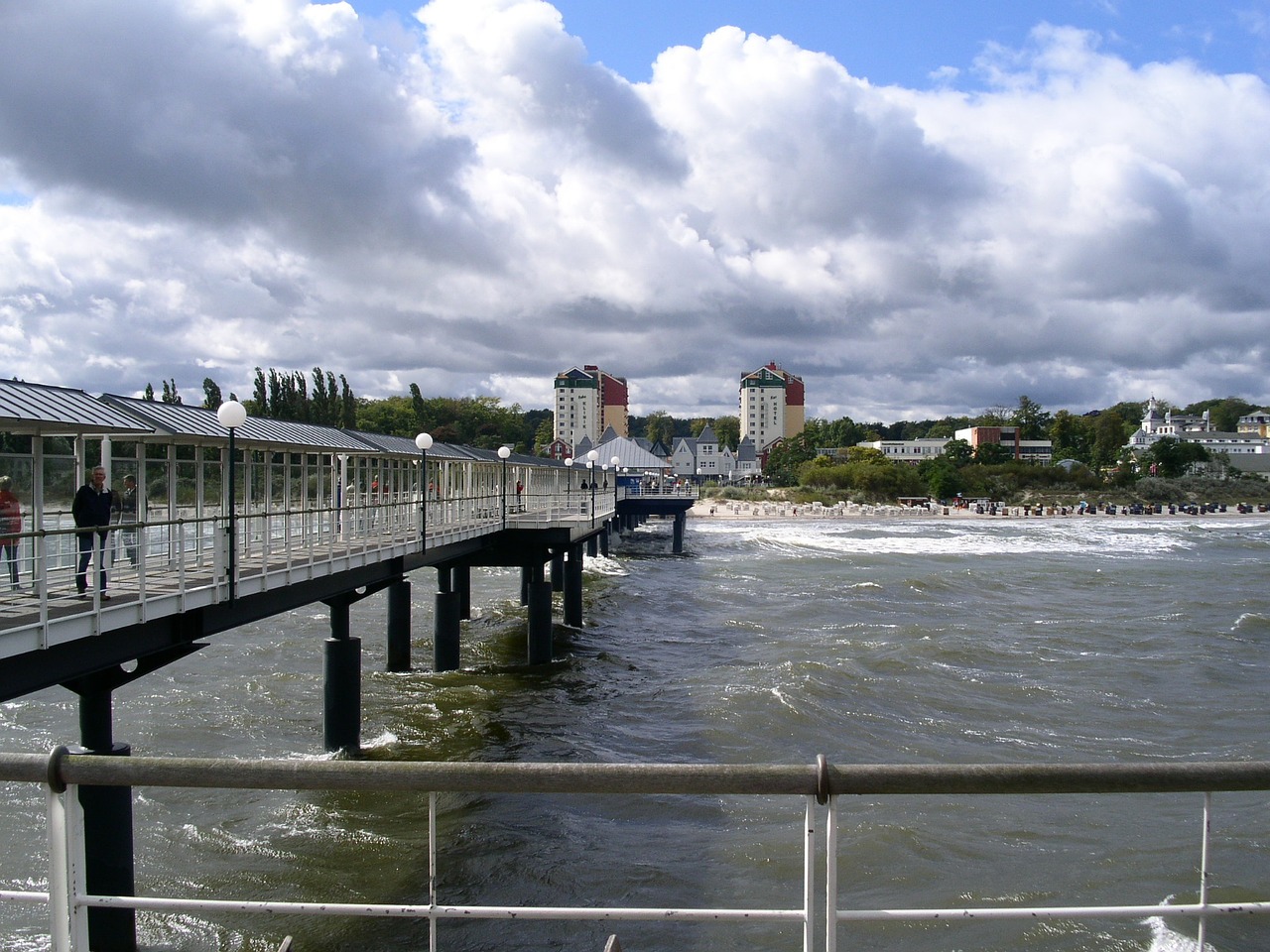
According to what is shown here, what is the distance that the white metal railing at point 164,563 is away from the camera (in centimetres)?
866

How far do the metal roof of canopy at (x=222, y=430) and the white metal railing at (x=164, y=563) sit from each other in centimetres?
122

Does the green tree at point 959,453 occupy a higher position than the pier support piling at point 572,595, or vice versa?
the green tree at point 959,453

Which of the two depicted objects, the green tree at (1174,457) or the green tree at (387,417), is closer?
the green tree at (387,417)

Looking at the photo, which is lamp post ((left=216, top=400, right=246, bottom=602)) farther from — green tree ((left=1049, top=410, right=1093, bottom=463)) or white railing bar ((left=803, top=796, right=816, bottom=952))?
green tree ((left=1049, top=410, right=1093, bottom=463))

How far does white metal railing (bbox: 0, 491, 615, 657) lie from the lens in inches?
341

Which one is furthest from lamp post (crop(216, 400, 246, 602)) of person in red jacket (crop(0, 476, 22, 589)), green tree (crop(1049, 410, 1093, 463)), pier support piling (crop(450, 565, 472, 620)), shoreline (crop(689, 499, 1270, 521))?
green tree (crop(1049, 410, 1093, 463))

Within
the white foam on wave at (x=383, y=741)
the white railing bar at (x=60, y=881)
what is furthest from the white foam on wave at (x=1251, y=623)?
the white railing bar at (x=60, y=881)

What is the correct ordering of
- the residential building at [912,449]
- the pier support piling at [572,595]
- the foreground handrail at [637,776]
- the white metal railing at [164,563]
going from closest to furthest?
the foreground handrail at [637,776]
the white metal railing at [164,563]
the pier support piling at [572,595]
the residential building at [912,449]

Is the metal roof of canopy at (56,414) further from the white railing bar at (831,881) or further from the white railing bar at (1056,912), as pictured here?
the white railing bar at (1056,912)

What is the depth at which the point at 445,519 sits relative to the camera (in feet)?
78.1

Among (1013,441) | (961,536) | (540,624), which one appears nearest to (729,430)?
(1013,441)

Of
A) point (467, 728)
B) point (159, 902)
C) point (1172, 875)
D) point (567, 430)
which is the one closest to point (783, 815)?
Answer: point (1172, 875)

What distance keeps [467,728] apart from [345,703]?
294 centimetres

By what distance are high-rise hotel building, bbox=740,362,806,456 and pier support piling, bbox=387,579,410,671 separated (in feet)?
515
